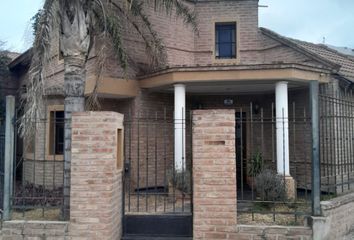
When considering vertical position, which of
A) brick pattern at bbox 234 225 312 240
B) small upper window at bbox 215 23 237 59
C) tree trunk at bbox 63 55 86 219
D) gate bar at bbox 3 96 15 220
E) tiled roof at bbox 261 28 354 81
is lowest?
brick pattern at bbox 234 225 312 240

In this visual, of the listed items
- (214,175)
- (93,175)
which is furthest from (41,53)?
(214,175)

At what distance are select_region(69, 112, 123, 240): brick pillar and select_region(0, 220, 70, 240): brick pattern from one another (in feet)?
0.60

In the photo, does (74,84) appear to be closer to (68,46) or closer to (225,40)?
(68,46)

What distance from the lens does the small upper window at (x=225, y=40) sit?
1329cm

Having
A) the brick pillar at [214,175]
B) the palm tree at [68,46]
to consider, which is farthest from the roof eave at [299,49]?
the palm tree at [68,46]

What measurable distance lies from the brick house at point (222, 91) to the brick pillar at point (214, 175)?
3100mm

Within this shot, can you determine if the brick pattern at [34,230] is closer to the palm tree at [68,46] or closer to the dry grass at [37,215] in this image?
the dry grass at [37,215]

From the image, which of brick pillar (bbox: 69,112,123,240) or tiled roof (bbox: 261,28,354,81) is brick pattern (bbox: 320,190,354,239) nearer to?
brick pillar (bbox: 69,112,123,240)

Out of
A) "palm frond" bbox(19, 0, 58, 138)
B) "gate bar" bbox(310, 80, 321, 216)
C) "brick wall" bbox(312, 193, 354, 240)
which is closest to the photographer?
"brick wall" bbox(312, 193, 354, 240)

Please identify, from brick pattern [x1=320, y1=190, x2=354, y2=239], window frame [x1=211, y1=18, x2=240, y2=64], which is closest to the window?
window frame [x1=211, y1=18, x2=240, y2=64]

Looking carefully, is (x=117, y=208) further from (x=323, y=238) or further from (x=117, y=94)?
(x=117, y=94)

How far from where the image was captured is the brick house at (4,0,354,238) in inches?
385

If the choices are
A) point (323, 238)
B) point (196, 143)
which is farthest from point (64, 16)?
point (323, 238)

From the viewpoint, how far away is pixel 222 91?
38.7 ft
